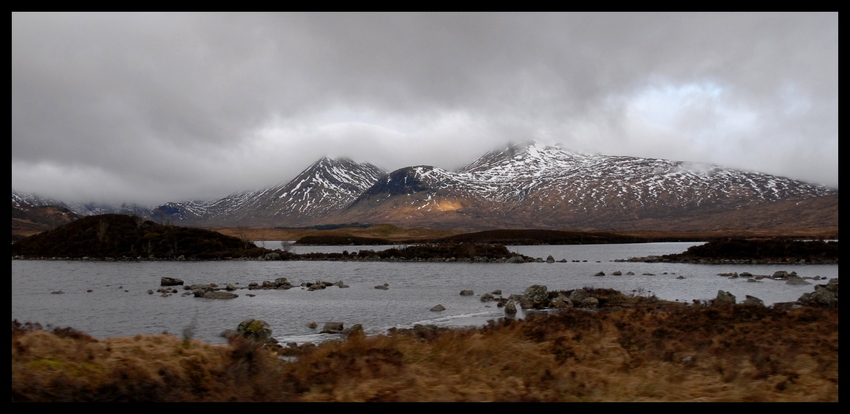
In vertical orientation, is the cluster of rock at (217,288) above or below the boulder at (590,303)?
below

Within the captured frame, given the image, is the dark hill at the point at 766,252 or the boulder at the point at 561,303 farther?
the dark hill at the point at 766,252

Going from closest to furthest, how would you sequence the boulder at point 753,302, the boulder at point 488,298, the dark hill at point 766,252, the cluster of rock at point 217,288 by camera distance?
the boulder at point 753,302, the boulder at point 488,298, the cluster of rock at point 217,288, the dark hill at point 766,252

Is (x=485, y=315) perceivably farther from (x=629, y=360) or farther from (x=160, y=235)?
(x=160, y=235)

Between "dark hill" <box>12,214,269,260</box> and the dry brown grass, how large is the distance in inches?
4036

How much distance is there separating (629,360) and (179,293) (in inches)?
1733

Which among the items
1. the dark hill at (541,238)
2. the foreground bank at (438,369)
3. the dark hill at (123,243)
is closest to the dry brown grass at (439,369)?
the foreground bank at (438,369)

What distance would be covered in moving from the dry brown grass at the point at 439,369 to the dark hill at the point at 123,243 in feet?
336

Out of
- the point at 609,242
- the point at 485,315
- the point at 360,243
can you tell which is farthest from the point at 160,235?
the point at 609,242

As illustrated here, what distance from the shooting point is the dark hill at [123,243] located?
105 meters

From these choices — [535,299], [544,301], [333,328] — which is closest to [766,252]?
[544,301]

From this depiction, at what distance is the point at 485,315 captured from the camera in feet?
109

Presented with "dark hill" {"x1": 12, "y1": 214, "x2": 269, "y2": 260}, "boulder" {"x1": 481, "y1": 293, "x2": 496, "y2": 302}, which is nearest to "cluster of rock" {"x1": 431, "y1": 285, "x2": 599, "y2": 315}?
Answer: "boulder" {"x1": 481, "y1": 293, "x2": 496, "y2": 302}

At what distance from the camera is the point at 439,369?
12.1 m

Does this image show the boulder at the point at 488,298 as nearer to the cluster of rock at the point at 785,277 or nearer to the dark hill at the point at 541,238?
the cluster of rock at the point at 785,277
